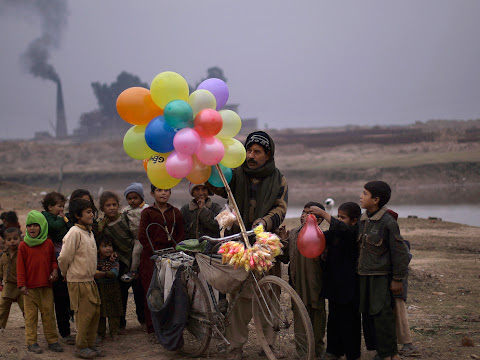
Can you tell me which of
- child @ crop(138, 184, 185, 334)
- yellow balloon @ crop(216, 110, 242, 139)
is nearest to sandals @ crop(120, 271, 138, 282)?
child @ crop(138, 184, 185, 334)

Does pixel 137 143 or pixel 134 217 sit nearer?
pixel 137 143

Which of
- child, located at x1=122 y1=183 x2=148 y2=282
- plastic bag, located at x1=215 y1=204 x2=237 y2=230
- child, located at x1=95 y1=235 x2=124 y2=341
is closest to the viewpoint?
plastic bag, located at x1=215 y1=204 x2=237 y2=230

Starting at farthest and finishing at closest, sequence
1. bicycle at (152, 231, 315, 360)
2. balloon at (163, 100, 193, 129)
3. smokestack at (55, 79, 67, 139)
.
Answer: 1. smokestack at (55, 79, 67, 139)
2. balloon at (163, 100, 193, 129)
3. bicycle at (152, 231, 315, 360)

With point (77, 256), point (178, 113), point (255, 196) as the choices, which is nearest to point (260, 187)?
point (255, 196)

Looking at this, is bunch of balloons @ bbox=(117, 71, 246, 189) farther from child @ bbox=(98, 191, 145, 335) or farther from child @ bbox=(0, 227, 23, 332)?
child @ bbox=(0, 227, 23, 332)

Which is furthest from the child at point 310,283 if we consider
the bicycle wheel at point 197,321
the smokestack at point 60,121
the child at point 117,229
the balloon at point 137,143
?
the smokestack at point 60,121

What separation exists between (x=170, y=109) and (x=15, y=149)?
168 feet

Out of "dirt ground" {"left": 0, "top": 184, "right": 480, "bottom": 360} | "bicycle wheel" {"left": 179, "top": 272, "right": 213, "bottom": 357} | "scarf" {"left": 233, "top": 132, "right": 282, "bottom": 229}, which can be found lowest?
"dirt ground" {"left": 0, "top": 184, "right": 480, "bottom": 360}

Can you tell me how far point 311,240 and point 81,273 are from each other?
2086mm

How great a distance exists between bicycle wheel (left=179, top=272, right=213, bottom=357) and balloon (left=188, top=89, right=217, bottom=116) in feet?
4.70

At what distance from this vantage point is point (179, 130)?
4273 mm

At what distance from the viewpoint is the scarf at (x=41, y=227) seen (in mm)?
4770

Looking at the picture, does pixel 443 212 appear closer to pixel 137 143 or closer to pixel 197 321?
pixel 197 321

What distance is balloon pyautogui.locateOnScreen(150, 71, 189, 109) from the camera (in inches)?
166
